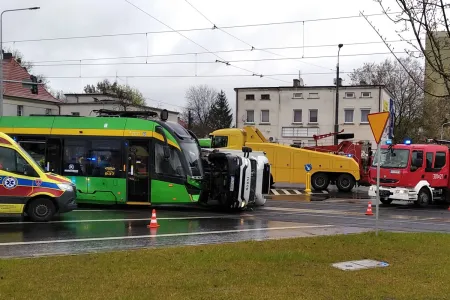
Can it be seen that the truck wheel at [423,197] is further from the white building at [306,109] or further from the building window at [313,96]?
the building window at [313,96]

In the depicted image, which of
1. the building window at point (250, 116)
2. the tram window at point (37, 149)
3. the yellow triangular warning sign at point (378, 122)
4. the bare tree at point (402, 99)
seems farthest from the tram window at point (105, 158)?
the bare tree at point (402, 99)

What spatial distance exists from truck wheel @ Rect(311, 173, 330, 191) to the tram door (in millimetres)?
12591

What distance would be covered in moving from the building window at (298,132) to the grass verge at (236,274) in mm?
38823

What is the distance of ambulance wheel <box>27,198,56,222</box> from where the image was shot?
1226 centimetres

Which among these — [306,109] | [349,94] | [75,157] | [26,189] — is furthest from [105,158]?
[349,94]

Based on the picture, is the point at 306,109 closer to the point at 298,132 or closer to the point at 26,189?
the point at 298,132

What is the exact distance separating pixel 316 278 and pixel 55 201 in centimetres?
831

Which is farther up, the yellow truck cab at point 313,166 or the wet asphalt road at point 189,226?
the yellow truck cab at point 313,166

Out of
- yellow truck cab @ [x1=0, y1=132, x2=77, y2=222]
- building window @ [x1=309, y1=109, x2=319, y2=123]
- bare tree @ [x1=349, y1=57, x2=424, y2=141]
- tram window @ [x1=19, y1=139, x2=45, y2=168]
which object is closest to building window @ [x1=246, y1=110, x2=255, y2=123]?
building window @ [x1=309, y1=109, x2=319, y2=123]

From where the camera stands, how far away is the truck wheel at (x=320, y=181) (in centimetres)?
2523

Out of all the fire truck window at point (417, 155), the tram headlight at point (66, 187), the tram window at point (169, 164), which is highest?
the fire truck window at point (417, 155)

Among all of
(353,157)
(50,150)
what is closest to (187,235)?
(50,150)

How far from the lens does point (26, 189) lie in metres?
12.2

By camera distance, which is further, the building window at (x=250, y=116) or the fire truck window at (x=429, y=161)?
the building window at (x=250, y=116)
